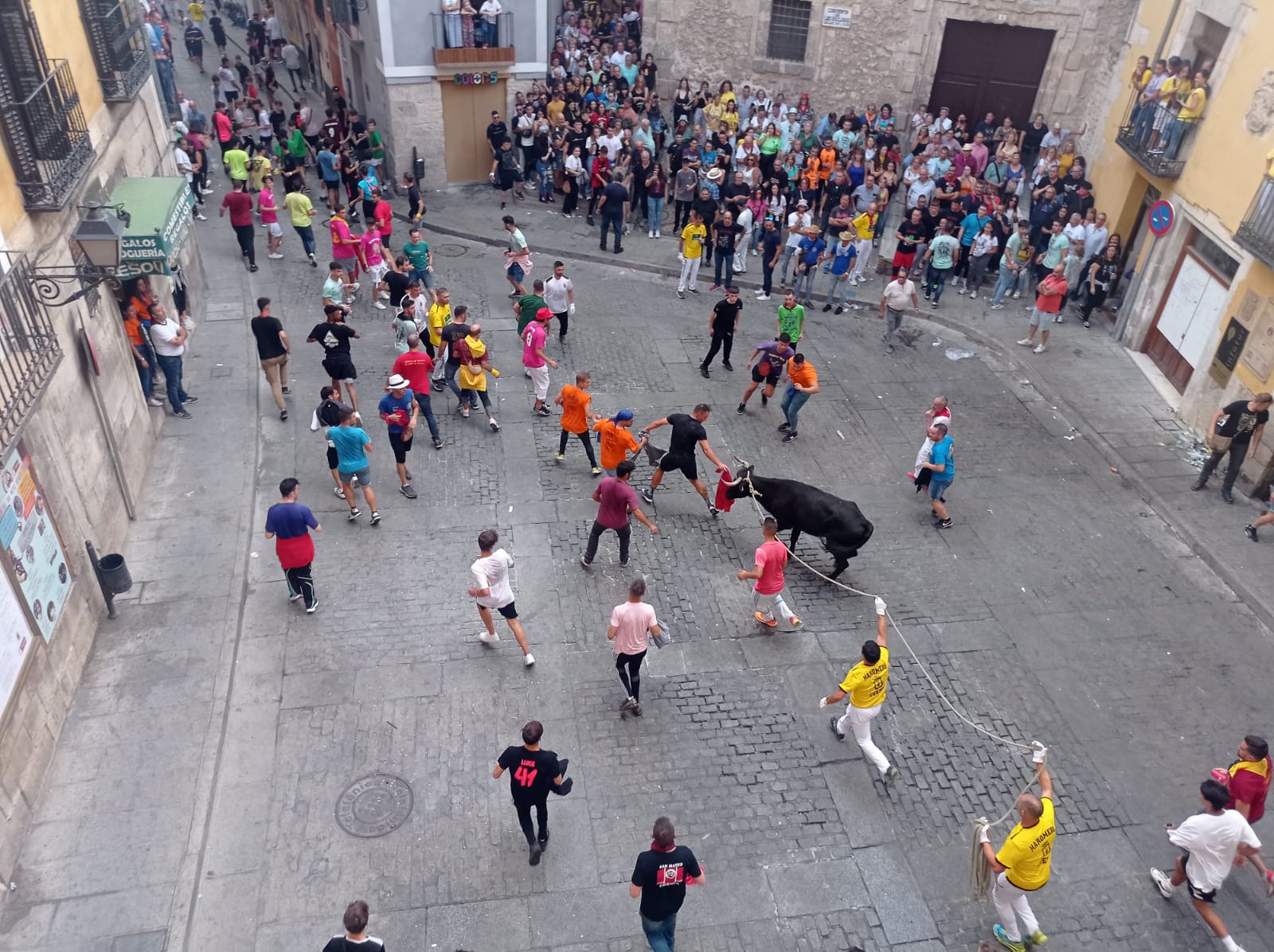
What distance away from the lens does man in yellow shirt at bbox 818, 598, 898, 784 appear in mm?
8070

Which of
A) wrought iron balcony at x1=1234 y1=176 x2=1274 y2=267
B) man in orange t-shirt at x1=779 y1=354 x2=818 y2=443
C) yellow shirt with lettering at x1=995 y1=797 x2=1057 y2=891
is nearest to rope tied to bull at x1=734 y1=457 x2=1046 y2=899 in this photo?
yellow shirt with lettering at x1=995 y1=797 x2=1057 y2=891

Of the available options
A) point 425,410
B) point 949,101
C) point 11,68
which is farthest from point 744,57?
point 11,68

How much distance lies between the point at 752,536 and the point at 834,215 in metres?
8.79

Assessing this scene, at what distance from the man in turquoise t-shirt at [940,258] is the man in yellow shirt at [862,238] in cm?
113

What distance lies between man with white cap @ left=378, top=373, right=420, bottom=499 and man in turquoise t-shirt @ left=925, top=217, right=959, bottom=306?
10358 mm

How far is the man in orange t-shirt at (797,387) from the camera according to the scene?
1277 centimetres

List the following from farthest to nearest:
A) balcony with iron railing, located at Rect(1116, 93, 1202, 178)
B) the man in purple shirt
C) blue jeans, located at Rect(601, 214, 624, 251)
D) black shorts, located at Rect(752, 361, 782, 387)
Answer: blue jeans, located at Rect(601, 214, 624, 251)
balcony with iron railing, located at Rect(1116, 93, 1202, 178)
black shorts, located at Rect(752, 361, 782, 387)
the man in purple shirt

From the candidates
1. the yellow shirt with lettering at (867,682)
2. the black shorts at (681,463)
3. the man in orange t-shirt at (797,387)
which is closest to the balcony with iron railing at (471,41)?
the man in orange t-shirt at (797,387)

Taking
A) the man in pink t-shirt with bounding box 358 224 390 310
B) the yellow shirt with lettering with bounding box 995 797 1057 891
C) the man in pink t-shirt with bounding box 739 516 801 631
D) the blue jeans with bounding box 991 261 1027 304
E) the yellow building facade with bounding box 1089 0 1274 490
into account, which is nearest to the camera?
the yellow shirt with lettering with bounding box 995 797 1057 891

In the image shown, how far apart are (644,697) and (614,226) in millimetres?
12066

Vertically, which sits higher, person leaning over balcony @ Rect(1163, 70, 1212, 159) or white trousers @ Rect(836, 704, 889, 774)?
person leaning over balcony @ Rect(1163, 70, 1212, 159)

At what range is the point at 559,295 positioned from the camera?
1496 cm

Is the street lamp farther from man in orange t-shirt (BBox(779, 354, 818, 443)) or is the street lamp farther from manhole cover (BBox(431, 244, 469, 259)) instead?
manhole cover (BBox(431, 244, 469, 259))

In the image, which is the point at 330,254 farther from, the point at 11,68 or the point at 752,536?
the point at 752,536
